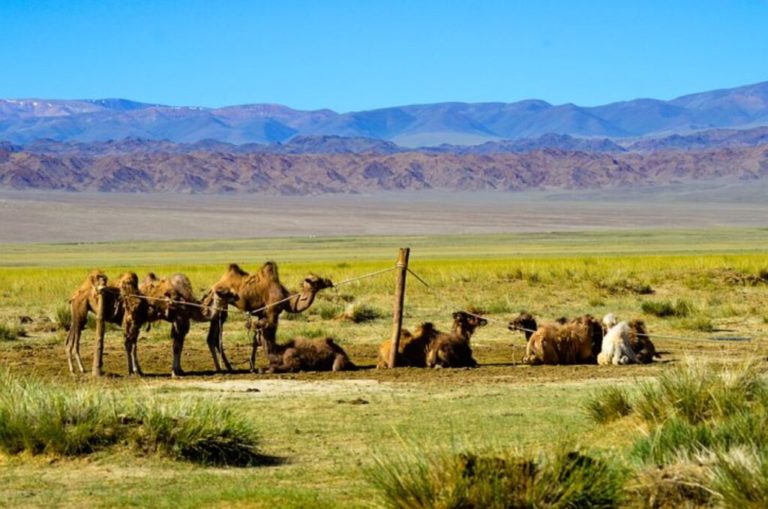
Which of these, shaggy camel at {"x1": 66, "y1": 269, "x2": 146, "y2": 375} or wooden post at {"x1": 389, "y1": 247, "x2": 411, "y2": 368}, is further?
wooden post at {"x1": 389, "y1": 247, "x2": 411, "y2": 368}

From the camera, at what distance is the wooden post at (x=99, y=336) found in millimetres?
17359

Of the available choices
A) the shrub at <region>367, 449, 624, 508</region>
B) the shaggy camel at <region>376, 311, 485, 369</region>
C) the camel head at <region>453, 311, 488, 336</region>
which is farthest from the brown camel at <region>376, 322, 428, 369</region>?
the shrub at <region>367, 449, 624, 508</region>

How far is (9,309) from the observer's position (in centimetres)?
2841

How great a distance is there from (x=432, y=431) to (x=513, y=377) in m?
5.01

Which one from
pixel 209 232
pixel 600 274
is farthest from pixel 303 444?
pixel 209 232

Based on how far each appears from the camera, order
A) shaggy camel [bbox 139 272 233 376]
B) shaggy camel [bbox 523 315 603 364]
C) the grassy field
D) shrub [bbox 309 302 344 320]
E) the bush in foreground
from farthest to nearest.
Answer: shrub [bbox 309 302 344 320]
shaggy camel [bbox 523 315 603 364]
shaggy camel [bbox 139 272 233 376]
the bush in foreground
the grassy field

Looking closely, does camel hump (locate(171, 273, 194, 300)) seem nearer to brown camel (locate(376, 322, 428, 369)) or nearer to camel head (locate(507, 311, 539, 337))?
brown camel (locate(376, 322, 428, 369))

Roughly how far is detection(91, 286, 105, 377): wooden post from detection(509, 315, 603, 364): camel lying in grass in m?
6.06

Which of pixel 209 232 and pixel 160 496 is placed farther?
pixel 209 232

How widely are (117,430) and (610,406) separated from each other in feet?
14.7

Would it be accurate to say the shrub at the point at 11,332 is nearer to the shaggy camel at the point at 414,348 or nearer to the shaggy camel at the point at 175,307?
the shaggy camel at the point at 175,307

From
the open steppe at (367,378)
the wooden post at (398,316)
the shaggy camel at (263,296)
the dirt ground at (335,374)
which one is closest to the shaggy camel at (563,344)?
the dirt ground at (335,374)

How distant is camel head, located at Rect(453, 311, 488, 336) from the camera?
64.1 feet

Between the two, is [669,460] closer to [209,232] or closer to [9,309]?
[9,309]
